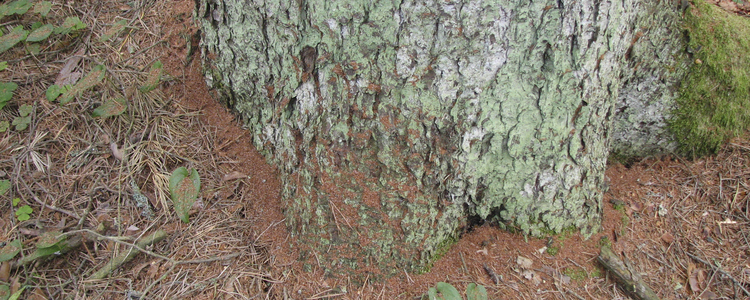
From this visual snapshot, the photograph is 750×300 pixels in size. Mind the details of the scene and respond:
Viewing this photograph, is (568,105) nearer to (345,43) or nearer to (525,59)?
(525,59)

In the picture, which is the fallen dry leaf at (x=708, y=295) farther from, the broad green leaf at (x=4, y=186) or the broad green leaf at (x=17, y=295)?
the broad green leaf at (x=4, y=186)

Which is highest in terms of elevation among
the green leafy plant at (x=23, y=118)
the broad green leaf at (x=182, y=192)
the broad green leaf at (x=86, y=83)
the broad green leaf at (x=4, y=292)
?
the broad green leaf at (x=86, y=83)

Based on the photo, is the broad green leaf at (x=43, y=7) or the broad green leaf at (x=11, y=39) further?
the broad green leaf at (x=43, y=7)

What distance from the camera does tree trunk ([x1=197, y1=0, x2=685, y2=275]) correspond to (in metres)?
1.72

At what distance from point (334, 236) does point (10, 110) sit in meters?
2.04

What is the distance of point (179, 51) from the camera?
2613 mm

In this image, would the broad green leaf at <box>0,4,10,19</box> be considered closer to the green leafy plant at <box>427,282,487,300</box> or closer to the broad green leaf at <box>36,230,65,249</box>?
the broad green leaf at <box>36,230,65,249</box>

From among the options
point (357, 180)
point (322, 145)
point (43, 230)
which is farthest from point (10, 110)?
point (357, 180)

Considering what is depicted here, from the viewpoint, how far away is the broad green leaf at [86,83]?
2.27 meters

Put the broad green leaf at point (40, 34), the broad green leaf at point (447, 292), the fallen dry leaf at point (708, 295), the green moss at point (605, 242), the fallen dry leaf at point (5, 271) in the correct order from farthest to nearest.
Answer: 1. the broad green leaf at point (40, 34)
2. the green moss at point (605, 242)
3. the fallen dry leaf at point (708, 295)
4. the fallen dry leaf at point (5, 271)
5. the broad green leaf at point (447, 292)

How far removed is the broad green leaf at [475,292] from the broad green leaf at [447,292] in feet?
0.17

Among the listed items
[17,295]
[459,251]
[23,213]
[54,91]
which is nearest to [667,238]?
[459,251]

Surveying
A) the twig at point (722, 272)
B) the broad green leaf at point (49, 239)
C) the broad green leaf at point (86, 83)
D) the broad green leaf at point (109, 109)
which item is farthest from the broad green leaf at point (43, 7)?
the twig at point (722, 272)

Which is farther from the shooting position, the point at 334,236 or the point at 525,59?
the point at 334,236
